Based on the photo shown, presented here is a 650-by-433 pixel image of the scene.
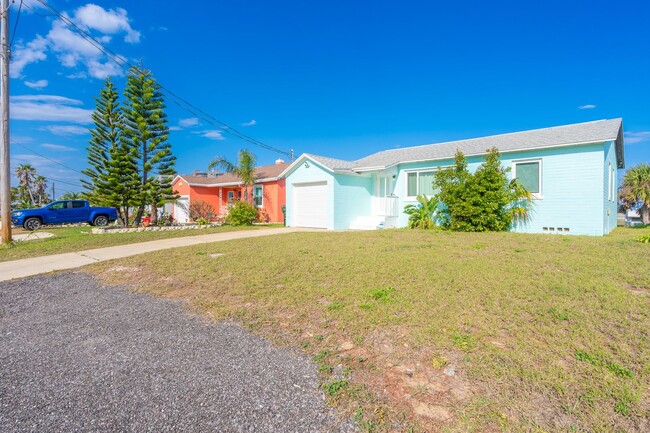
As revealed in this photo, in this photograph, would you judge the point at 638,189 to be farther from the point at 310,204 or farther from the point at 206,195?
the point at 206,195

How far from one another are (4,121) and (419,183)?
16382mm

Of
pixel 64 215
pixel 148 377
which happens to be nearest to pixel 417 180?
pixel 148 377

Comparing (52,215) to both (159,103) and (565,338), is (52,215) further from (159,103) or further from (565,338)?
(565,338)

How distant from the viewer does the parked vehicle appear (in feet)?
63.9

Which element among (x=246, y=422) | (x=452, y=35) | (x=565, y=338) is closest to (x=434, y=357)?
(x=565, y=338)

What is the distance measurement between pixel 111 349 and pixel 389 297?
3321 mm

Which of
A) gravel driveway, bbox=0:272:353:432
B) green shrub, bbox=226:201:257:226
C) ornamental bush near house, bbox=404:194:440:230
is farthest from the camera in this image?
green shrub, bbox=226:201:257:226

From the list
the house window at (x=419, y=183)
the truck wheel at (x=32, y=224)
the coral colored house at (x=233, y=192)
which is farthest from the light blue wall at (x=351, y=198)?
the truck wheel at (x=32, y=224)

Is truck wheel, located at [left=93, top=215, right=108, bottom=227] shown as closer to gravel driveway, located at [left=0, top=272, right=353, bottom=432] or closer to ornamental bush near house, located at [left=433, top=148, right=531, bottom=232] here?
gravel driveway, located at [left=0, top=272, right=353, bottom=432]

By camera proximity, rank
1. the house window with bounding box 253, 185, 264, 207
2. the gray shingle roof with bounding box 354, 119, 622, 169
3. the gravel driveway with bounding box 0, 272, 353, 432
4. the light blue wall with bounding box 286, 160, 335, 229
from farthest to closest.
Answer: the house window with bounding box 253, 185, 264, 207
the light blue wall with bounding box 286, 160, 335, 229
the gray shingle roof with bounding box 354, 119, 622, 169
the gravel driveway with bounding box 0, 272, 353, 432

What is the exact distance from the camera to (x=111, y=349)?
3205 mm

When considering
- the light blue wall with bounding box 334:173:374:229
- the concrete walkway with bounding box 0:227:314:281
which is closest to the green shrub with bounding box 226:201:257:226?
the light blue wall with bounding box 334:173:374:229

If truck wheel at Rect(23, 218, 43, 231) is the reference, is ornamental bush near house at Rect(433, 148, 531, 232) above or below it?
above

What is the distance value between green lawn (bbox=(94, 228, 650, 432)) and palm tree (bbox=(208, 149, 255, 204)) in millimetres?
14374
